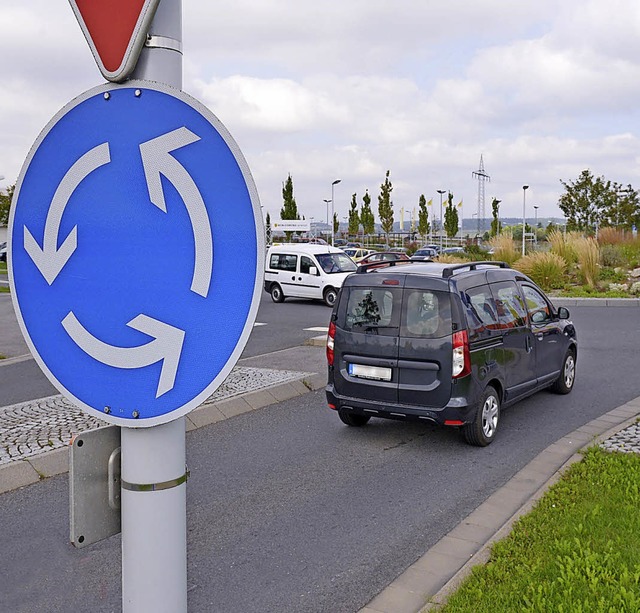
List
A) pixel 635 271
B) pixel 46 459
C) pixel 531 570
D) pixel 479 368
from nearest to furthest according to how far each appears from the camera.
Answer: pixel 531 570, pixel 46 459, pixel 479 368, pixel 635 271

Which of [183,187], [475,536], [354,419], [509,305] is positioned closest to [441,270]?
[509,305]

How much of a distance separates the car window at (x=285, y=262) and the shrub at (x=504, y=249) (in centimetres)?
797

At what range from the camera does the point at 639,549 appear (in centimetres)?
452

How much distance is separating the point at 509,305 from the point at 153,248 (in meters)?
7.19

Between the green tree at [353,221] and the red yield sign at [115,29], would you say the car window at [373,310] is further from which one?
the green tree at [353,221]

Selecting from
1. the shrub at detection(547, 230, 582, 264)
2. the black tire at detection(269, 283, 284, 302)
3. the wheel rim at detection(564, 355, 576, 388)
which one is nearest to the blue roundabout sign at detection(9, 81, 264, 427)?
the wheel rim at detection(564, 355, 576, 388)

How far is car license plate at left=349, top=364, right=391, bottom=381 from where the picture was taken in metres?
7.55

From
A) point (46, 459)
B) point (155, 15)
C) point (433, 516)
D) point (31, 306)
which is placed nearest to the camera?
point (155, 15)

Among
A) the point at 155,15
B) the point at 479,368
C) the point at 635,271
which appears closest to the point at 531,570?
the point at 479,368

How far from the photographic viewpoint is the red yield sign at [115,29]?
155 cm

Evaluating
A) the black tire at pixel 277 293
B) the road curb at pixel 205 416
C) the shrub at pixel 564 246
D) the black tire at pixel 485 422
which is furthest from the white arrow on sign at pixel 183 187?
the shrub at pixel 564 246

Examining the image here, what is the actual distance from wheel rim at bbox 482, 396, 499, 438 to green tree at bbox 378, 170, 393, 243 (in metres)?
73.8

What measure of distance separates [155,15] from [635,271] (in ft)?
91.2

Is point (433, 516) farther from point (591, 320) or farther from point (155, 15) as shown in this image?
point (591, 320)
